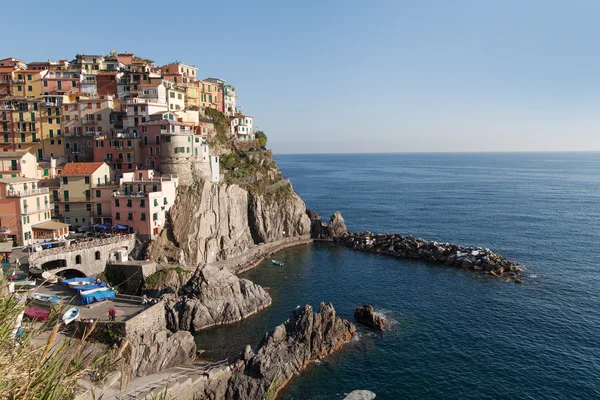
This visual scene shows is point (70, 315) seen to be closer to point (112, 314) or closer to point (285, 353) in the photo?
point (112, 314)

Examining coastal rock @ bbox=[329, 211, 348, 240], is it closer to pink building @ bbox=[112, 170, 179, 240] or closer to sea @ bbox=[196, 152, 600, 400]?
sea @ bbox=[196, 152, 600, 400]

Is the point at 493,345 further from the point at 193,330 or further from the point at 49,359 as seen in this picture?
the point at 49,359

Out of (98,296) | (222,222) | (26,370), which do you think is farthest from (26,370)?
(222,222)

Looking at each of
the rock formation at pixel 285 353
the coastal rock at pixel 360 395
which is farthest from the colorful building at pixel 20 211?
the coastal rock at pixel 360 395

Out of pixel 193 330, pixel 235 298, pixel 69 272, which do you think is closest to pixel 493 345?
pixel 235 298

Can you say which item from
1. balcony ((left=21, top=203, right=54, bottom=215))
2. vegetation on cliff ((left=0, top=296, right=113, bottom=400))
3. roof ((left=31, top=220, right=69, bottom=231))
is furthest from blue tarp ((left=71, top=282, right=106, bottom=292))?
vegetation on cliff ((left=0, top=296, right=113, bottom=400))

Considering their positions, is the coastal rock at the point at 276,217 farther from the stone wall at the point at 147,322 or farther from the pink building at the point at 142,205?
the stone wall at the point at 147,322
